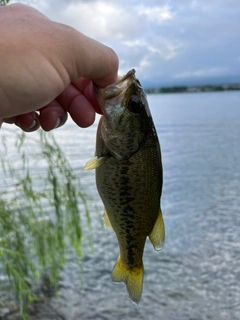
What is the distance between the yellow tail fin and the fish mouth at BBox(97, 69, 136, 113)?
94 cm

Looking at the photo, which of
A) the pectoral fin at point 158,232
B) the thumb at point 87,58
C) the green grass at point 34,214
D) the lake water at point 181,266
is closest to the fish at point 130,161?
the pectoral fin at point 158,232

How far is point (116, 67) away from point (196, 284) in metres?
7.04

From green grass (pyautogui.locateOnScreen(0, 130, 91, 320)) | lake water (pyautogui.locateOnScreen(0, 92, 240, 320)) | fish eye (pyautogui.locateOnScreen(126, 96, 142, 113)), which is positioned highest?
fish eye (pyautogui.locateOnScreen(126, 96, 142, 113))

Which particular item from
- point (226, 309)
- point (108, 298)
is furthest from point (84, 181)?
point (226, 309)

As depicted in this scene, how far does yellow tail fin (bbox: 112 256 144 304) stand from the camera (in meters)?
2.35

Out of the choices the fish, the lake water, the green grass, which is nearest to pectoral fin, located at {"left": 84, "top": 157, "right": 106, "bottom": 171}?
the fish

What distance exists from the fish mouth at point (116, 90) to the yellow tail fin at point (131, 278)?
943 mm

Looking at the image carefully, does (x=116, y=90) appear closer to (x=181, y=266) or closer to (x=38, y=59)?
(x=38, y=59)

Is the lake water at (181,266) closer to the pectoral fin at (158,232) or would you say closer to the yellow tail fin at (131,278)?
the yellow tail fin at (131,278)

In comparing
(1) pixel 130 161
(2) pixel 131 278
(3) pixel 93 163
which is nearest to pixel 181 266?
(2) pixel 131 278

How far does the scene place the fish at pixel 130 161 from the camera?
87.5 inches

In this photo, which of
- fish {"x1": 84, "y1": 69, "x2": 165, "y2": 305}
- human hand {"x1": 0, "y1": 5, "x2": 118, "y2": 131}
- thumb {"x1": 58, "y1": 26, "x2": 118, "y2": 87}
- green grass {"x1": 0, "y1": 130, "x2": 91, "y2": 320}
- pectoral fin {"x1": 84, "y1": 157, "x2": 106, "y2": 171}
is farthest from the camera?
green grass {"x1": 0, "y1": 130, "x2": 91, "y2": 320}

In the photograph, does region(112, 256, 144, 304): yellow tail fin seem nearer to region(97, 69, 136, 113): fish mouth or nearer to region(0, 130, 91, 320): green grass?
region(97, 69, 136, 113): fish mouth

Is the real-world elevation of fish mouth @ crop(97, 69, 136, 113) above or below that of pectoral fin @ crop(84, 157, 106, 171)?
above
